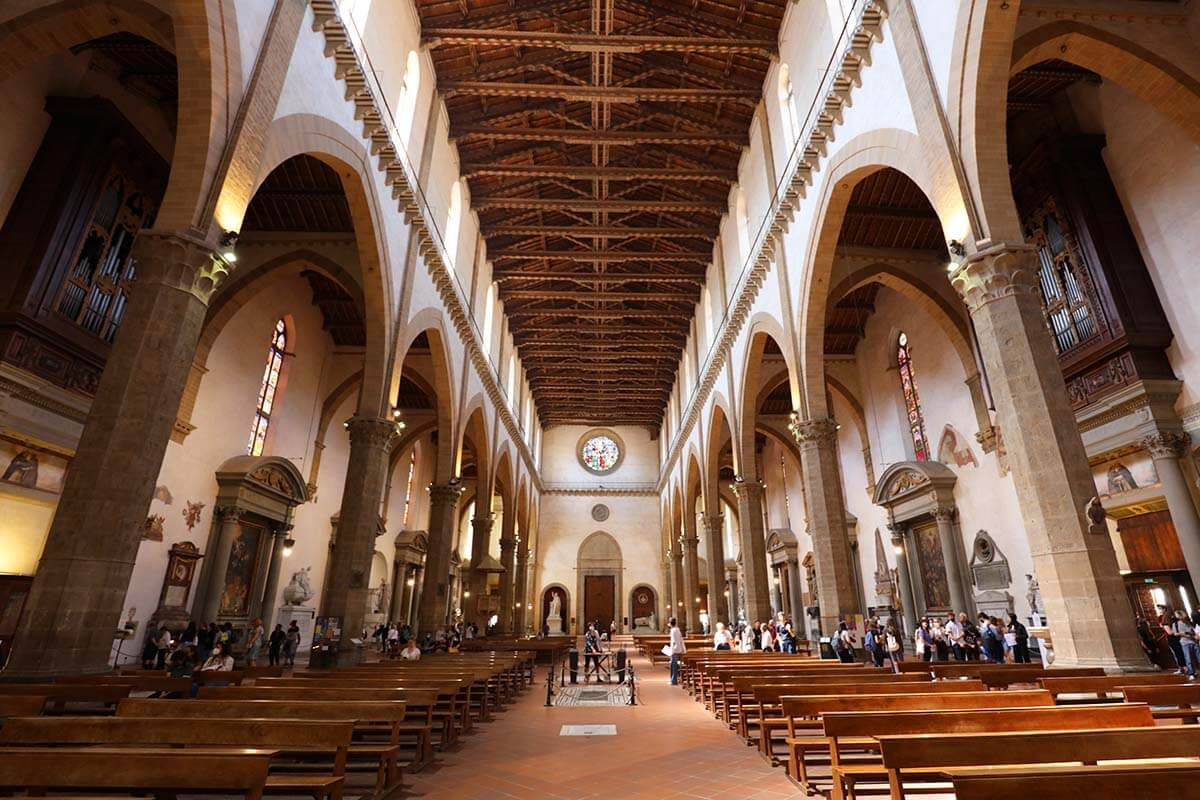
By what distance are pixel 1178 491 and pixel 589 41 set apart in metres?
13.4

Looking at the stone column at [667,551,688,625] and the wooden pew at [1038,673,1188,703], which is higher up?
the stone column at [667,551,688,625]

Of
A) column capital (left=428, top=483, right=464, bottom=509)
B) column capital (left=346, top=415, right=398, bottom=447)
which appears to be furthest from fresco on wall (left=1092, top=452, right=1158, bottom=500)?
column capital (left=428, top=483, right=464, bottom=509)

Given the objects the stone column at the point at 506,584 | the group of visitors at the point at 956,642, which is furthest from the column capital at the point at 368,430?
the stone column at the point at 506,584

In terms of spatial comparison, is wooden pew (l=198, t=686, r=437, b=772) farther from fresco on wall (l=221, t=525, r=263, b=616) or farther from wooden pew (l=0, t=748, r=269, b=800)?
fresco on wall (l=221, t=525, r=263, b=616)

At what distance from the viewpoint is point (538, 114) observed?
16406 millimetres

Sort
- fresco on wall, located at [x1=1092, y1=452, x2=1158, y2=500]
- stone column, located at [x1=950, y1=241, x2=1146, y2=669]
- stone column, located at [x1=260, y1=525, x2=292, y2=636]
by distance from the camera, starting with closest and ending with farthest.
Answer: stone column, located at [x1=950, y1=241, x2=1146, y2=669]
fresco on wall, located at [x1=1092, y1=452, x2=1158, y2=500]
stone column, located at [x1=260, y1=525, x2=292, y2=636]

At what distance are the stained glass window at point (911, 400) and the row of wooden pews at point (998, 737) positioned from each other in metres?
11.2

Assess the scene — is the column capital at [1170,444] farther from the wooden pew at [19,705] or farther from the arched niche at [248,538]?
the arched niche at [248,538]

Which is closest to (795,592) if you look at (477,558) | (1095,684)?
(477,558)

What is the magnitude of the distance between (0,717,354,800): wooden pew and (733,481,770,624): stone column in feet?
44.7

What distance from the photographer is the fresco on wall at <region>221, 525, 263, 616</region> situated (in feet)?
46.4

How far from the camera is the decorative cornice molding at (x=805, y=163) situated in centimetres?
923

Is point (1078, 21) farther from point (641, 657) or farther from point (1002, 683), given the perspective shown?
point (641, 657)

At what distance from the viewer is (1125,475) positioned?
10164 millimetres
